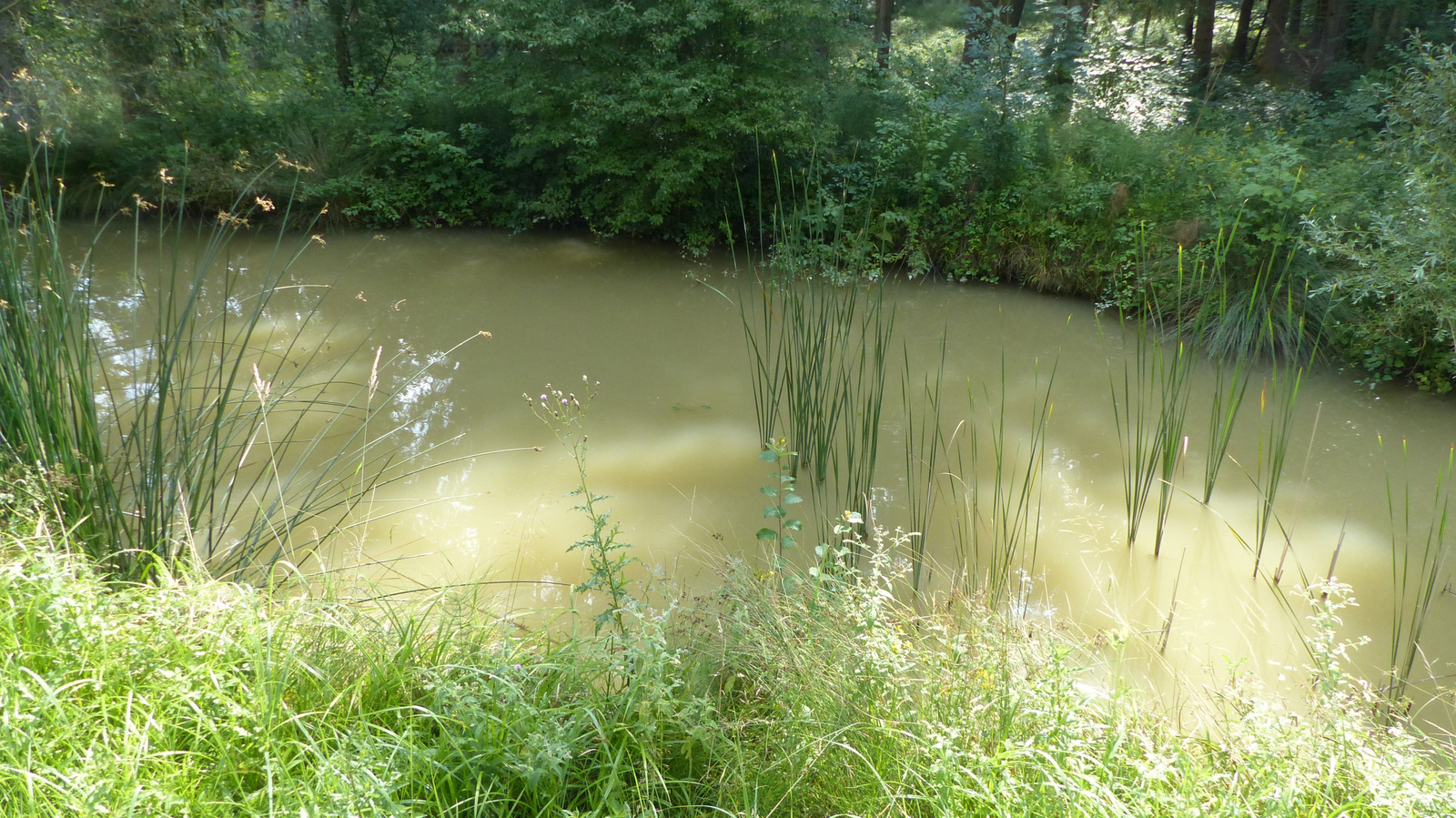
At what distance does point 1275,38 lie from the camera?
10.4 metres

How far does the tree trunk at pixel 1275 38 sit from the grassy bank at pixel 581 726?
35.3ft

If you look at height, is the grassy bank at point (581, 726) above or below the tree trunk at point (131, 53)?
below

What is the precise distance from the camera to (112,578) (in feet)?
6.50

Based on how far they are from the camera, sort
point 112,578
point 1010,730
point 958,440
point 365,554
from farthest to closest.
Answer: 1. point 958,440
2. point 365,554
3. point 112,578
4. point 1010,730

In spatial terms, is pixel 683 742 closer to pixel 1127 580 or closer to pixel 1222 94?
pixel 1127 580

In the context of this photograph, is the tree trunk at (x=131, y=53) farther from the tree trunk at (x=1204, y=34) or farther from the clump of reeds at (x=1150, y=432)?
the tree trunk at (x=1204, y=34)

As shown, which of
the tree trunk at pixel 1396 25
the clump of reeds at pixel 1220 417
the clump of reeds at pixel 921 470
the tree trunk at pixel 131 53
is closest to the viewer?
the clump of reeds at pixel 921 470

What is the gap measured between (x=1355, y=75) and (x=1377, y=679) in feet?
28.5

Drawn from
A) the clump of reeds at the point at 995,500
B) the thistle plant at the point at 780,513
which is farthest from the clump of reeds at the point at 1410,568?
the thistle plant at the point at 780,513

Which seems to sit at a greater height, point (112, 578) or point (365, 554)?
point (112, 578)

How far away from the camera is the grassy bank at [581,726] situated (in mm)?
1411

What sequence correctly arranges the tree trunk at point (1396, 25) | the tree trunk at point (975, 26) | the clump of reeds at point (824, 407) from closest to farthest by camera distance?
the clump of reeds at point (824, 407) < the tree trunk at point (975, 26) < the tree trunk at point (1396, 25)

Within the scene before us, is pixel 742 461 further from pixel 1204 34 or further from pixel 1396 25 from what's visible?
pixel 1204 34

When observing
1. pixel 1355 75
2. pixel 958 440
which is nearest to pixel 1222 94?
pixel 1355 75
